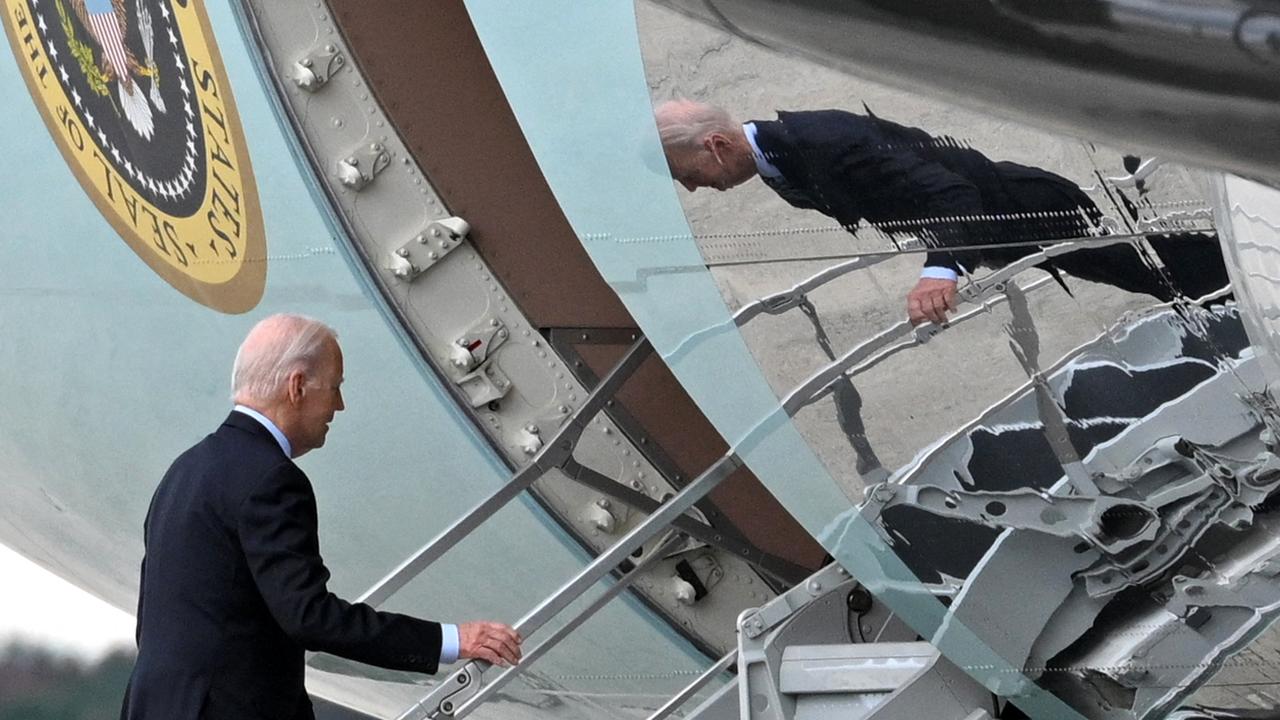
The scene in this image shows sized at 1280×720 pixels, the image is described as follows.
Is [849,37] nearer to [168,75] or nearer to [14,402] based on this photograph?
[168,75]

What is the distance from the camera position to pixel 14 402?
4.68 metres

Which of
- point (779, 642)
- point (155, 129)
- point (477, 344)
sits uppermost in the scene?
point (155, 129)

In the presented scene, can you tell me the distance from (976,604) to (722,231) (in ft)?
2.74

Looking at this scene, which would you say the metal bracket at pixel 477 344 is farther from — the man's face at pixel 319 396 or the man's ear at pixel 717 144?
the man's ear at pixel 717 144

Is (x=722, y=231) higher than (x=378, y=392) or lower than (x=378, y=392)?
higher

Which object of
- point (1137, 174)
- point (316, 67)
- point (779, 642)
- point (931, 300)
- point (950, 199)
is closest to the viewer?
point (1137, 174)

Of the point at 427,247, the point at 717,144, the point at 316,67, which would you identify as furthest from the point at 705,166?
the point at 316,67

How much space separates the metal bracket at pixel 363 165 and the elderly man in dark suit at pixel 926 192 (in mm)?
1136

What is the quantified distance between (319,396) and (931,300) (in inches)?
39.9

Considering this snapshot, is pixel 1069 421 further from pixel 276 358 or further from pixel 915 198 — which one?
pixel 276 358

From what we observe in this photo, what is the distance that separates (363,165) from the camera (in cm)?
371

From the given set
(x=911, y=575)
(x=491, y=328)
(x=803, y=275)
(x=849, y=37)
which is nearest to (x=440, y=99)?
(x=491, y=328)

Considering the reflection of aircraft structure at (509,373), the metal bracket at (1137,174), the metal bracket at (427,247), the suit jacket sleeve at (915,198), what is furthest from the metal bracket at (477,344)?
the metal bracket at (1137,174)

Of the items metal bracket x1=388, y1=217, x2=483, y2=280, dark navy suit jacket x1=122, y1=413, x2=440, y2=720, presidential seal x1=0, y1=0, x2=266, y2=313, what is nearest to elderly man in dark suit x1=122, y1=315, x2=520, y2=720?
dark navy suit jacket x1=122, y1=413, x2=440, y2=720
